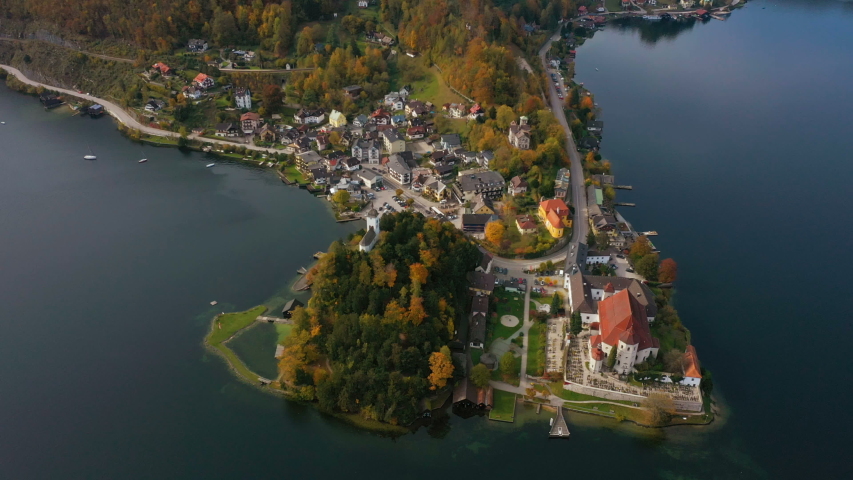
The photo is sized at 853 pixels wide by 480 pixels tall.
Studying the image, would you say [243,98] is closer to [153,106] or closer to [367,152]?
[153,106]

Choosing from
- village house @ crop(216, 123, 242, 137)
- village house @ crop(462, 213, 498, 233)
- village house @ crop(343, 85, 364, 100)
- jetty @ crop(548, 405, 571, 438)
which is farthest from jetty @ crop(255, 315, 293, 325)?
village house @ crop(343, 85, 364, 100)

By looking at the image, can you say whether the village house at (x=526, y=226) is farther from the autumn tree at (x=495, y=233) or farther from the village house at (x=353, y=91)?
the village house at (x=353, y=91)

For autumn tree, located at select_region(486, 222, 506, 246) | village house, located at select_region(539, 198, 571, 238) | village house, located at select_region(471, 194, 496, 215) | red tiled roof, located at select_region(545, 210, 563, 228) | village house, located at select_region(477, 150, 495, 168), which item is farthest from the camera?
village house, located at select_region(477, 150, 495, 168)

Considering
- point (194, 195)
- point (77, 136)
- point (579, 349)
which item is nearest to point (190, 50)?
point (77, 136)

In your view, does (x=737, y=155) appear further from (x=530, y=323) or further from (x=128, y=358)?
(x=128, y=358)

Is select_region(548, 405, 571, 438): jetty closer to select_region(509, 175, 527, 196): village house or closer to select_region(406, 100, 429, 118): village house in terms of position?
select_region(509, 175, 527, 196): village house

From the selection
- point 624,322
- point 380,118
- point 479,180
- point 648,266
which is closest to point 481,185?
point 479,180
